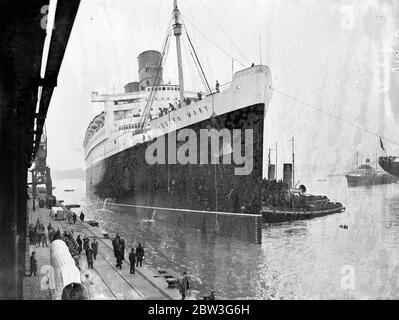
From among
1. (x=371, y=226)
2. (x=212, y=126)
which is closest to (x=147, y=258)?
(x=212, y=126)

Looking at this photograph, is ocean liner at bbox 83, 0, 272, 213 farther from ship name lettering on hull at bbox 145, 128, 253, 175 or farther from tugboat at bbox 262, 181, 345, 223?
tugboat at bbox 262, 181, 345, 223

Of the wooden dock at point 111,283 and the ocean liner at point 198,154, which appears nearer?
the wooden dock at point 111,283

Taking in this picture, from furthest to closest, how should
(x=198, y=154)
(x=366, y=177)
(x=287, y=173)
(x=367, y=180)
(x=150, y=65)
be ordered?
(x=367, y=180) < (x=366, y=177) < (x=287, y=173) < (x=150, y=65) < (x=198, y=154)

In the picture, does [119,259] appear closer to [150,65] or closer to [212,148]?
[212,148]

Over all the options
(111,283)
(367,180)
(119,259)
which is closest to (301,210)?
(119,259)

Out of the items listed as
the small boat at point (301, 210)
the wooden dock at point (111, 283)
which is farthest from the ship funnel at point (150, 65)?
the wooden dock at point (111, 283)

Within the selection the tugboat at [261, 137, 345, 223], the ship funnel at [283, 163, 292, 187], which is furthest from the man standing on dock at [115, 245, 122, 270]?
the ship funnel at [283, 163, 292, 187]

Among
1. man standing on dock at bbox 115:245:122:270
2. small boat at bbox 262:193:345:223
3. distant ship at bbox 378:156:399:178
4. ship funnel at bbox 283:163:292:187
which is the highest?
distant ship at bbox 378:156:399:178

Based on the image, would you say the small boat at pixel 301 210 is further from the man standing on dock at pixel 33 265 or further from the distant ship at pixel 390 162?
the man standing on dock at pixel 33 265
